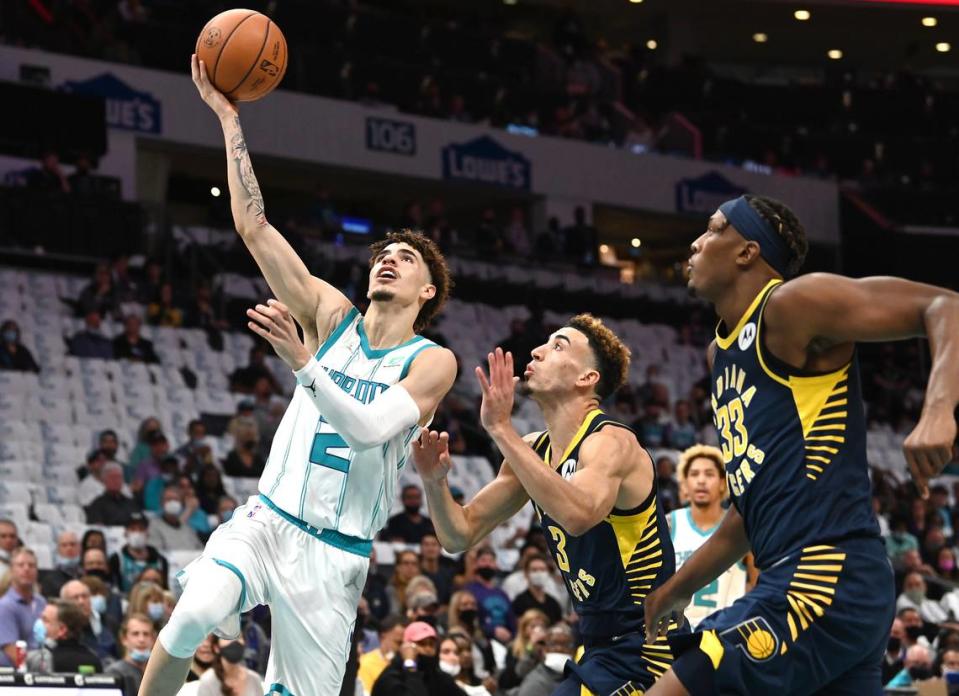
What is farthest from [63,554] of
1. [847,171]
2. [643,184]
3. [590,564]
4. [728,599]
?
[847,171]

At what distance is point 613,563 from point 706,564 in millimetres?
1032

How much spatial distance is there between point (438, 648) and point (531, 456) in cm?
531

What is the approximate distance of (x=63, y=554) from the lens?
11.9 metres

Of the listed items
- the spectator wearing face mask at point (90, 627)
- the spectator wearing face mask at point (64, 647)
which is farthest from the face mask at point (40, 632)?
the spectator wearing face mask at point (64, 647)

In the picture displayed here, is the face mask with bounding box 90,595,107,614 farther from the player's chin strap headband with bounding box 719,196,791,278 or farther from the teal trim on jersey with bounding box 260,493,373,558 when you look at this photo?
the player's chin strap headband with bounding box 719,196,791,278

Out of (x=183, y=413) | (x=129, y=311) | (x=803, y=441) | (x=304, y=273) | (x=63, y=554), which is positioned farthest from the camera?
(x=129, y=311)

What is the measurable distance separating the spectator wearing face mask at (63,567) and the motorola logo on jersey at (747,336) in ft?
26.6

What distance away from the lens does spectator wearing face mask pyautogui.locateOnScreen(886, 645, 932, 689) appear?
1173cm

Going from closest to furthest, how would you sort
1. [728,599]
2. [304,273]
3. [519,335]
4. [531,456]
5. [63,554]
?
1. [531,456]
2. [304,273]
3. [728,599]
4. [63,554]
5. [519,335]

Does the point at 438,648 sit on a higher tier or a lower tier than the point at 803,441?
lower

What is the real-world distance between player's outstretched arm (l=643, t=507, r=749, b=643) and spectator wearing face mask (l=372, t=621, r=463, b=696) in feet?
16.1

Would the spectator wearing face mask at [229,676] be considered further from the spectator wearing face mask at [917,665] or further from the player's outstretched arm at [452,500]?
the spectator wearing face mask at [917,665]

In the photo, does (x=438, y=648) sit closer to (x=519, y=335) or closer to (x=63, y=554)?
(x=63, y=554)

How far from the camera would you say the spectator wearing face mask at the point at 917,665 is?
1173 cm
